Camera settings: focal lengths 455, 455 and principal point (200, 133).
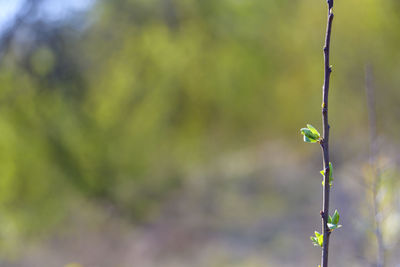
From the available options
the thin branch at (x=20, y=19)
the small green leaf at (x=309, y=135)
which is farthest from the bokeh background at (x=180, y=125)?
the small green leaf at (x=309, y=135)

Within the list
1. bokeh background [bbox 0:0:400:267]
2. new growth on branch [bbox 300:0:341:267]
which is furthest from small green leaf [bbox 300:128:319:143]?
Result: bokeh background [bbox 0:0:400:267]

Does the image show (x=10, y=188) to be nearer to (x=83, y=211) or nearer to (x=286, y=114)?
(x=83, y=211)

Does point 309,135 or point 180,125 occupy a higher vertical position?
point 180,125

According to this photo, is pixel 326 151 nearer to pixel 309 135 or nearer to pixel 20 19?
pixel 309 135

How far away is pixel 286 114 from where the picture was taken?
25.6 ft

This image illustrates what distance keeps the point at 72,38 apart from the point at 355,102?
4.61 meters

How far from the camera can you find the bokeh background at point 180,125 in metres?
5.93

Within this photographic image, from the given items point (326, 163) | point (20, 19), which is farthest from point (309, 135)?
point (20, 19)

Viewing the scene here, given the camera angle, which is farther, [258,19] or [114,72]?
[258,19]

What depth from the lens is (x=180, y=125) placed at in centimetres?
770

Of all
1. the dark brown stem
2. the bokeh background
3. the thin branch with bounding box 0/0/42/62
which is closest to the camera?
the dark brown stem

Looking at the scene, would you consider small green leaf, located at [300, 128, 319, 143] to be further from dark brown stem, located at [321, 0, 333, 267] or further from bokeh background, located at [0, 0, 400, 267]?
bokeh background, located at [0, 0, 400, 267]

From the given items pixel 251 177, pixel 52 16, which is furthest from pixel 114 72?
pixel 251 177

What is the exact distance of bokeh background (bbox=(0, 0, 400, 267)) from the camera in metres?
5.93
